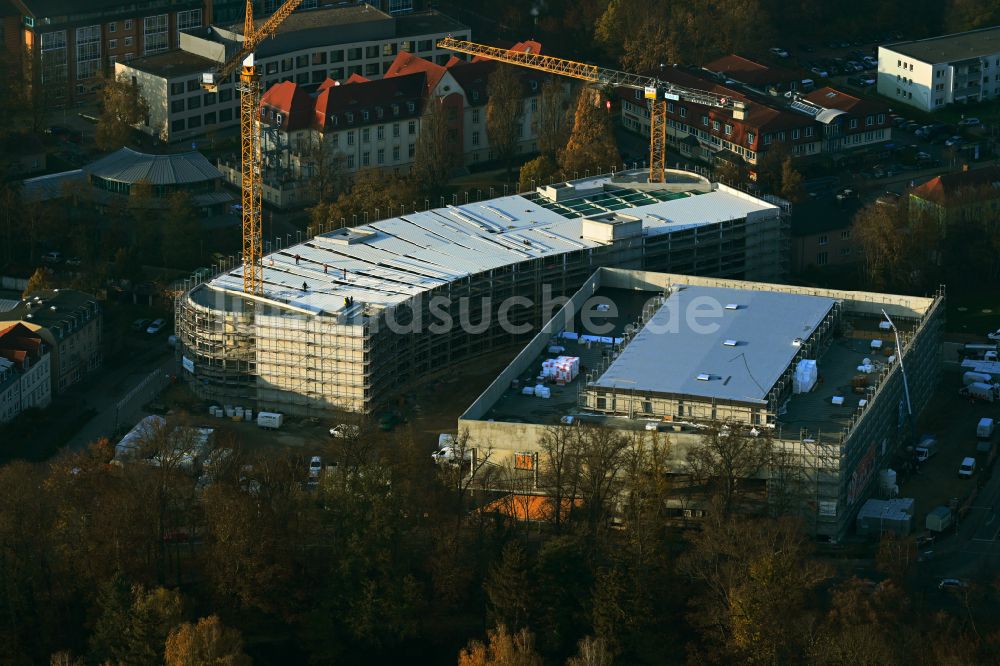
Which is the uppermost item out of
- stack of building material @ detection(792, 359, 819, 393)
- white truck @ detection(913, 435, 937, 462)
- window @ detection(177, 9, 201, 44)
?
window @ detection(177, 9, 201, 44)

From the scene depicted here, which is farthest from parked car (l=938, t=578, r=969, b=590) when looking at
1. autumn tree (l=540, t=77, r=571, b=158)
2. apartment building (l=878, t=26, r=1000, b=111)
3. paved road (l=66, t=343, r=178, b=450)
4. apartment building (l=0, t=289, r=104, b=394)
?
apartment building (l=878, t=26, r=1000, b=111)

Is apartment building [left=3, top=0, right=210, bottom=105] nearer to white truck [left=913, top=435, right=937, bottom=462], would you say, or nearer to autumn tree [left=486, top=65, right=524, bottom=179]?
autumn tree [left=486, top=65, right=524, bottom=179]

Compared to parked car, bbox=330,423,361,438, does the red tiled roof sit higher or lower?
higher

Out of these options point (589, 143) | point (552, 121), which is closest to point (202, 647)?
point (589, 143)

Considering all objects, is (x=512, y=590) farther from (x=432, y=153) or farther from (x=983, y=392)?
(x=432, y=153)

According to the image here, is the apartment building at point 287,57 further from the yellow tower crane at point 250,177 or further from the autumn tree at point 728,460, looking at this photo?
the autumn tree at point 728,460

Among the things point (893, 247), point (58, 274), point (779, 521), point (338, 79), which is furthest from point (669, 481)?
point (338, 79)

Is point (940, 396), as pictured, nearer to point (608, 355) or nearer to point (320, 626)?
point (608, 355)
